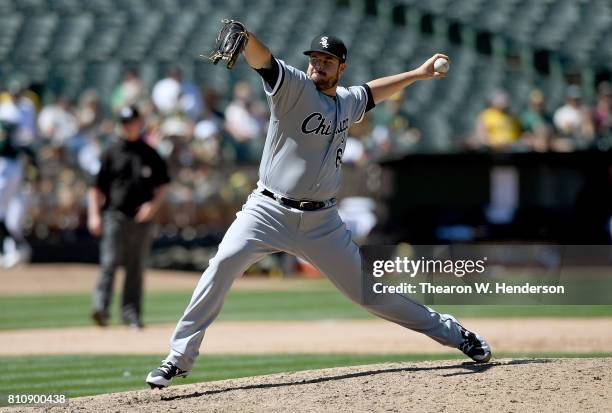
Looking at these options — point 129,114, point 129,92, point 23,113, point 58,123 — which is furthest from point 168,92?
point 129,114

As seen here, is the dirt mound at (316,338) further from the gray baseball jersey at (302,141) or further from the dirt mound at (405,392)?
the gray baseball jersey at (302,141)

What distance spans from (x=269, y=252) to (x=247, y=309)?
21.1ft

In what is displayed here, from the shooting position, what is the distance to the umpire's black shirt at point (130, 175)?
35.1ft

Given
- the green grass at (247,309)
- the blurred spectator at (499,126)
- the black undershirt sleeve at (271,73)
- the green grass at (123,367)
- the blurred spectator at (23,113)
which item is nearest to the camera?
the black undershirt sleeve at (271,73)

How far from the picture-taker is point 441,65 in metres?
6.50

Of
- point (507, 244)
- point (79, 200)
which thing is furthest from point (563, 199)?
point (79, 200)

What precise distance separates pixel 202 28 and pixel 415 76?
14.8m

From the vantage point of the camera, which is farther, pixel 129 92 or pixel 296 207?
pixel 129 92

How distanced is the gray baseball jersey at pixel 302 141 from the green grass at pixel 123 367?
1775mm

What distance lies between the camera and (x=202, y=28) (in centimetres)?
2106

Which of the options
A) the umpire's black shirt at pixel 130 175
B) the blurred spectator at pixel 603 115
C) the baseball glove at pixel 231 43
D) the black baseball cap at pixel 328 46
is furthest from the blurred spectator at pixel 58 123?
the baseball glove at pixel 231 43

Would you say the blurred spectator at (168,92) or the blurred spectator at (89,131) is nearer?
the blurred spectator at (89,131)

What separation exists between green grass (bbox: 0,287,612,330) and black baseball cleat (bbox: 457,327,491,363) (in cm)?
460

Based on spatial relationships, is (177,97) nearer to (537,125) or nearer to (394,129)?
(394,129)
